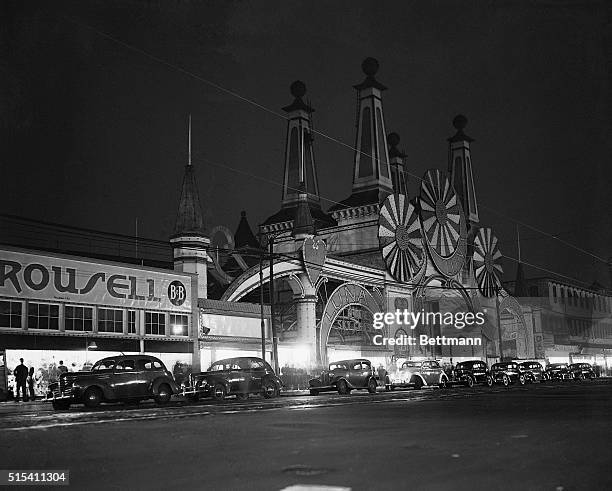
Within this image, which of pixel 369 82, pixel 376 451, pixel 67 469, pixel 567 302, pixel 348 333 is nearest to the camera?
pixel 67 469

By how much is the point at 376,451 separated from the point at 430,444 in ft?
4.30

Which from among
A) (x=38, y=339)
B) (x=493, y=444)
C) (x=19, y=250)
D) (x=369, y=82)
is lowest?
(x=493, y=444)

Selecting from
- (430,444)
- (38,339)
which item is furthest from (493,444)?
(38,339)

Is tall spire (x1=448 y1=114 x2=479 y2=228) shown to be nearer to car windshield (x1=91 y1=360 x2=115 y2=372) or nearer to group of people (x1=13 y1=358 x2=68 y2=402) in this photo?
group of people (x1=13 y1=358 x2=68 y2=402)

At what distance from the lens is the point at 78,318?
34.4 meters

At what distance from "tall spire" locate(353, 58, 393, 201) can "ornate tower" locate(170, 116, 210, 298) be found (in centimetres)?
2598

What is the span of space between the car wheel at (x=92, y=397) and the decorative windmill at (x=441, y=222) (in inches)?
1739

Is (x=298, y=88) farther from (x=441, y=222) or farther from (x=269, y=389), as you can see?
(x=269, y=389)

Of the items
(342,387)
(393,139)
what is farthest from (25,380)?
(393,139)

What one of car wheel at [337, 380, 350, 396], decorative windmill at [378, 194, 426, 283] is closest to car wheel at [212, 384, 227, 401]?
car wheel at [337, 380, 350, 396]

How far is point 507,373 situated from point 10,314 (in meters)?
30.0

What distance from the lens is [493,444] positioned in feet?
38.8

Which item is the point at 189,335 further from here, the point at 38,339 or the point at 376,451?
the point at 376,451

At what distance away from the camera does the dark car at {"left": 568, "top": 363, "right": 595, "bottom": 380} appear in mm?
58369
